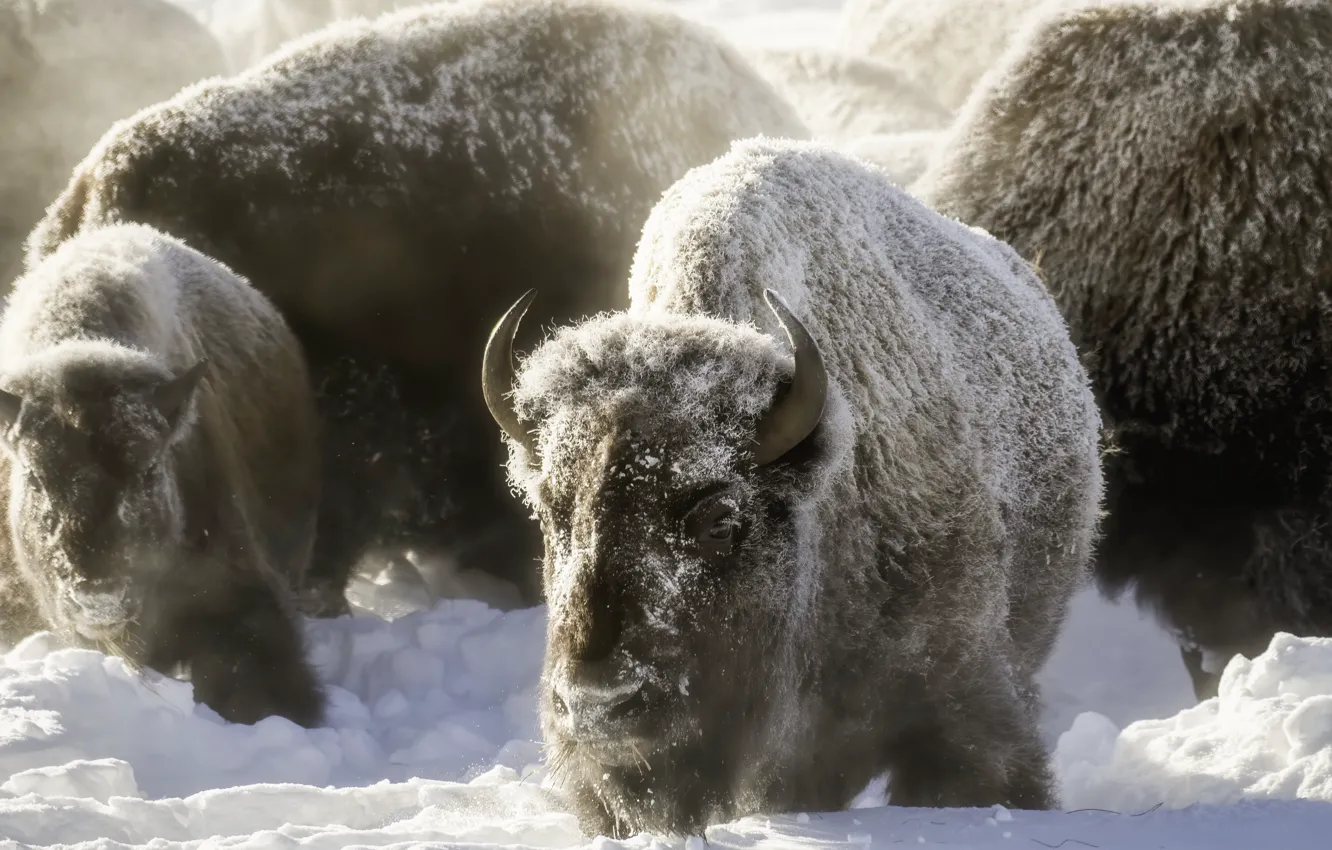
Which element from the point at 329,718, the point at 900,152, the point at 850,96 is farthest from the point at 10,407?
the point at 850,96

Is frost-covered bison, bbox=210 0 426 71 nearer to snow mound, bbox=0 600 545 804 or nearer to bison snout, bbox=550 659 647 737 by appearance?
snow mound, bbox=0 600 545 804

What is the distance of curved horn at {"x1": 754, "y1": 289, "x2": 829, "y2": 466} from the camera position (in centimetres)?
281

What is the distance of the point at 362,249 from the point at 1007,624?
3.41 metres

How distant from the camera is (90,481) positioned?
4383 millimetres

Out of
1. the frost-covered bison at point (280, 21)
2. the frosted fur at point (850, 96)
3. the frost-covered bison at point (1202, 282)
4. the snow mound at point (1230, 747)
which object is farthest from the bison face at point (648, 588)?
the frost-covered bison at point (280, 21)

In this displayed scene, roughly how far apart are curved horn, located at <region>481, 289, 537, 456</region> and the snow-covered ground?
80cm

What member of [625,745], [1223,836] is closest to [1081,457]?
[1223,836]

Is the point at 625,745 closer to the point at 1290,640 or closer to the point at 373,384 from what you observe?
the point at 1290,640

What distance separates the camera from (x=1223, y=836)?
9.12ft

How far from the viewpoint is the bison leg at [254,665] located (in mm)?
4684

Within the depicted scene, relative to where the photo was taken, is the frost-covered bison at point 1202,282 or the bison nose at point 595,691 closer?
the bison nose at point 595,691

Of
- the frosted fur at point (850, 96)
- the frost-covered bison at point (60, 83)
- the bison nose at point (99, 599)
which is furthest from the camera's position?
the frosted fur at point (850, 96)

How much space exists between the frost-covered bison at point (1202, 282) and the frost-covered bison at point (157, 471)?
2.90 meters

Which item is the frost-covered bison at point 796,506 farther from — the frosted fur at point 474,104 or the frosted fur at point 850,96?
the frosted fur at point 850,96
